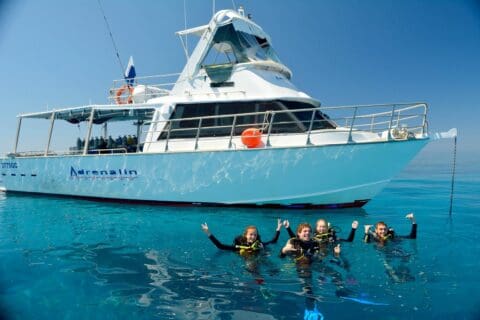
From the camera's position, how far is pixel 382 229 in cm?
561

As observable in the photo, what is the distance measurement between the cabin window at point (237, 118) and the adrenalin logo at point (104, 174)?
1652 millimetres

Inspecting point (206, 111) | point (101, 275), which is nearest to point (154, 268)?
point (101, 275)

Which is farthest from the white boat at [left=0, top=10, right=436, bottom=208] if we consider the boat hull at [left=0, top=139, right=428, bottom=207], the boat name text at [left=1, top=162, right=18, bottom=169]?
the boat name text at [left=1, top=162, right=18, bottom=169]

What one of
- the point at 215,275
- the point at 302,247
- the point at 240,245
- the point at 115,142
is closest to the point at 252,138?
the point at 240,245

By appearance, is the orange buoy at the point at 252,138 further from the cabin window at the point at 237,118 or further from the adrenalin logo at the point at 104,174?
the adrenalin logo at the point at 104,174

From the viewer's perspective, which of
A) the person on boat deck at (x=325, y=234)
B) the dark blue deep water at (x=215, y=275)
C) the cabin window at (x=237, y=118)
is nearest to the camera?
the dark blue deep water at (x=215, y=275)

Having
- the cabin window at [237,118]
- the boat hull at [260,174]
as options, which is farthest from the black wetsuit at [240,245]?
the cabin window at [237,118]

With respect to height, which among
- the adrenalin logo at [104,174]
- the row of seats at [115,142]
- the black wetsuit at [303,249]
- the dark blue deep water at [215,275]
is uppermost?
the row of seats at [115,142]

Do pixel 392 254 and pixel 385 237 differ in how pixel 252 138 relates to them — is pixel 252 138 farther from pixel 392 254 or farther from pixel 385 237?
pixel 392 254

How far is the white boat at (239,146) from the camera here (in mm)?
8125

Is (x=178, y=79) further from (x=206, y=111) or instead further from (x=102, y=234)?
(x=102, y=234)

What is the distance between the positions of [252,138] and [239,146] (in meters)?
Result: 0.61

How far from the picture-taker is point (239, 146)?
8.82m

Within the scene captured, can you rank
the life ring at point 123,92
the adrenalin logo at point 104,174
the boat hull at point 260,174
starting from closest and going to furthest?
the boat hull at point 260,174 < the adrenalin logo at point 104,174 < the life ring at point 123,92
